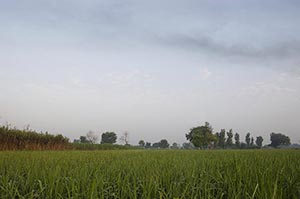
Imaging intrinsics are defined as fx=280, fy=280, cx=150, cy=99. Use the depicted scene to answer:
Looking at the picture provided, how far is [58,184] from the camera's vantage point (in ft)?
9.45

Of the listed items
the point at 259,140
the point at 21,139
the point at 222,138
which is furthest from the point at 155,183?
the point at 259,140

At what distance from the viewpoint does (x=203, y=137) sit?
83.7 meters

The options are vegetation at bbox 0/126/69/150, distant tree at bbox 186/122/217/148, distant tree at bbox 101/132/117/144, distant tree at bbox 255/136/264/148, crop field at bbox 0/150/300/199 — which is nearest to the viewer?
crop field at bbox 0/150/300/199

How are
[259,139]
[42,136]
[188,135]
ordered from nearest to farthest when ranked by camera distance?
[42,136], [188,135], [259,139]

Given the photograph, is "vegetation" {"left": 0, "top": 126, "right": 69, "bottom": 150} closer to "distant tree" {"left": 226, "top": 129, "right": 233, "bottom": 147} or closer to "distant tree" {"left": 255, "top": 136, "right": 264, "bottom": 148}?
"distant tree" {"left": 226, "top": 129, "right": 233, "bottom": 147}

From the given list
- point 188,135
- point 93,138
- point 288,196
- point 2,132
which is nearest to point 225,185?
point 288,196

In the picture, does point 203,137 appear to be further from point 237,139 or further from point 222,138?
point 237,139

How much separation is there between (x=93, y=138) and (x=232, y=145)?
58007 mm

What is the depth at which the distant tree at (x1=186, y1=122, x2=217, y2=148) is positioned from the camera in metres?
83.6

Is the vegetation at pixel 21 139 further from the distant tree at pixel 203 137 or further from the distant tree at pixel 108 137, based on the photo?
the distant tree at pixel 108 137

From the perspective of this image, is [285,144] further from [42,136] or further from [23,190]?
[23,190]

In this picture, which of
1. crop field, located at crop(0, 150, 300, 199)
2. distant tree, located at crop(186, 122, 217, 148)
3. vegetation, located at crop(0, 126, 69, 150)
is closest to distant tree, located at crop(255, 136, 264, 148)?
distant tree, located at crop(186, 122, 217, 148)

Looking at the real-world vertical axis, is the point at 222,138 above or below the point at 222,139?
above

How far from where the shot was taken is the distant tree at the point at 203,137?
274 feet
